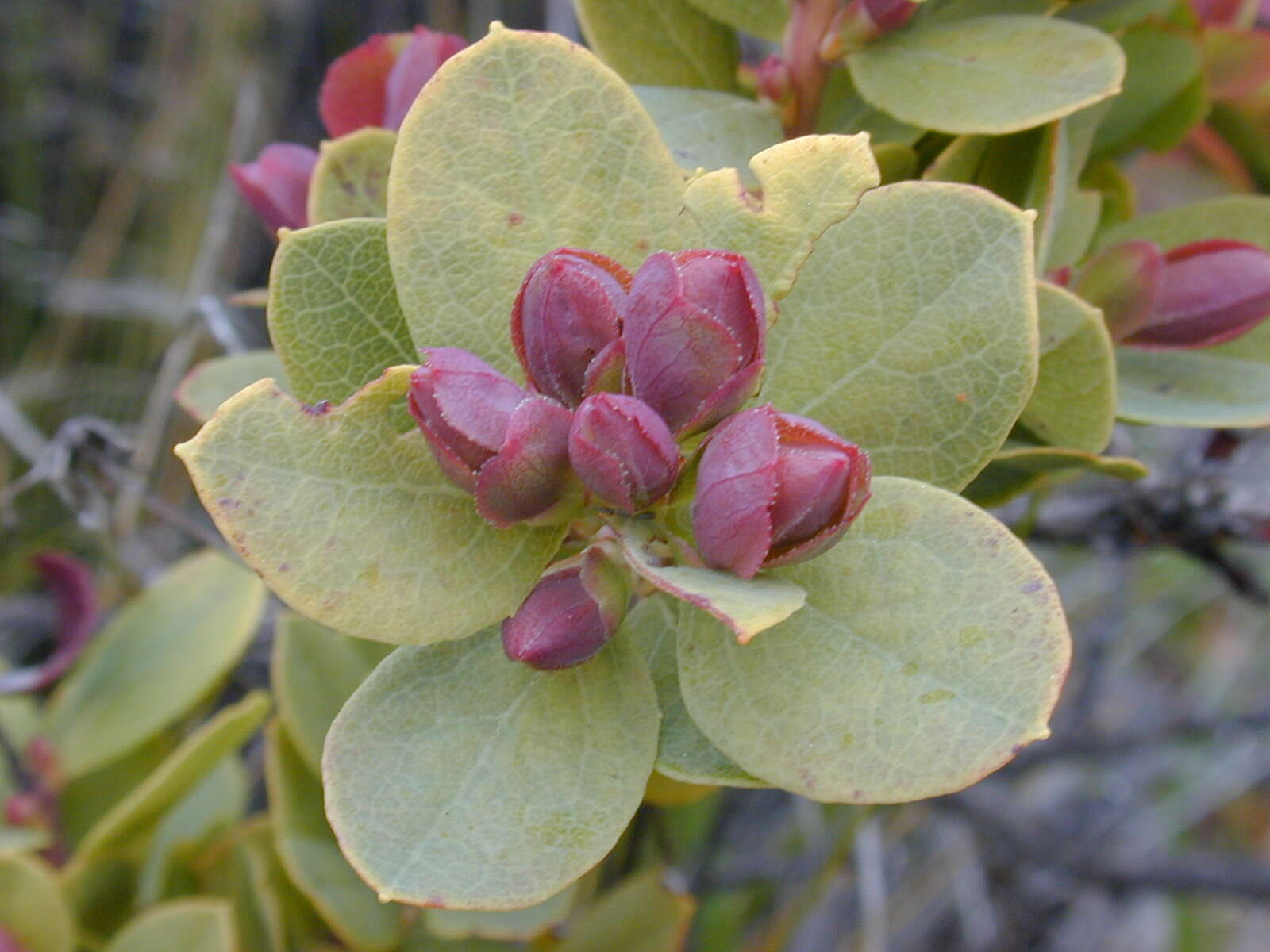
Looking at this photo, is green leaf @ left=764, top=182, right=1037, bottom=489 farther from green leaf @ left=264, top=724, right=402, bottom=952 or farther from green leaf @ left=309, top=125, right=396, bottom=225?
green leaf @ left=264, top=724, right=402, bottom=952

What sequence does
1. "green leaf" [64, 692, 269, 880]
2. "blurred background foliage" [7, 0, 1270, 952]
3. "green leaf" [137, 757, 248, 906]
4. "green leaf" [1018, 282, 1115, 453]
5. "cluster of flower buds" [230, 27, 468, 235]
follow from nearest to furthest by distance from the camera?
"green leaf" [1018, 282, 1115, 453] → "cluster of flower buds" [230, 27, 468, 235] → "green leaf" [64, 692, 269, 880] → "green leaf" [137, 757, 248, 906] → "blurred background foliage" [7, 0, 1270, 952]

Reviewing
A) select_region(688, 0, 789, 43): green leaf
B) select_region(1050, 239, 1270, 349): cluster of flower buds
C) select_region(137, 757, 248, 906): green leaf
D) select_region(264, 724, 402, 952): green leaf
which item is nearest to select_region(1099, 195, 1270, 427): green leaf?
select_region(1050, 239, 1270, 349): cluster of flower buds

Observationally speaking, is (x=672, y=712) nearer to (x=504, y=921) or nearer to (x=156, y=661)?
(x=504, y=921)

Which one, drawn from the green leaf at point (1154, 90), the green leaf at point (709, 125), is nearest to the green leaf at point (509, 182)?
the green leaf at point (709, 125)

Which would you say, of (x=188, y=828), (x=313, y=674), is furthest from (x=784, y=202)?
(x=188, y=828)

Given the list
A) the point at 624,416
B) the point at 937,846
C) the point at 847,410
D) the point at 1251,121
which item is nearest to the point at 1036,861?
the point at 937,846

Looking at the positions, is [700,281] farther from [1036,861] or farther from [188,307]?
[1036,861]
